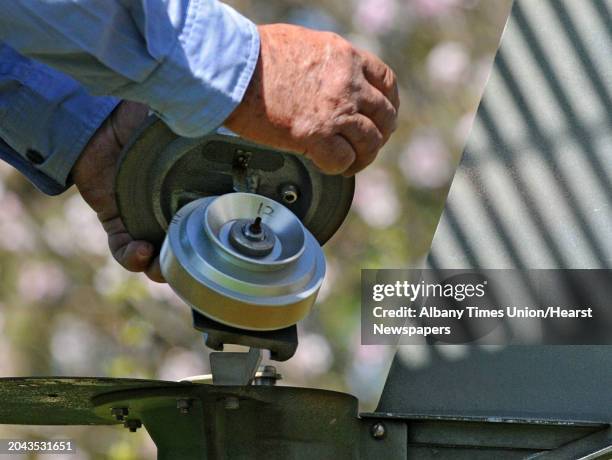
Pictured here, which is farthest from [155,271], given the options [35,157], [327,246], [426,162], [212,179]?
[426,162]

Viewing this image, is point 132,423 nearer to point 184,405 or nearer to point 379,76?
point 184,405

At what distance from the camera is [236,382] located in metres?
1.92

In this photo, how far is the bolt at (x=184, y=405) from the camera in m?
1.87

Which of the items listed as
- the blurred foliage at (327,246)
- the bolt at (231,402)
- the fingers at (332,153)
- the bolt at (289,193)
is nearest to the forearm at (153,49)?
the fingers at (332,153)

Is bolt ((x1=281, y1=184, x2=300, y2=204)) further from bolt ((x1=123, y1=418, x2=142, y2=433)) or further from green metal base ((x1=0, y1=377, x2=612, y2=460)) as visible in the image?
bolt ((x1=123, y1=418, x2=142, y2=433))

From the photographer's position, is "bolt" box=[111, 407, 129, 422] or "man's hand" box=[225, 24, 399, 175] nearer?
"man's hand" box=[225, 24, 399, 175]

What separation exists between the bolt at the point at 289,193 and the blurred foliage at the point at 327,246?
166 cm

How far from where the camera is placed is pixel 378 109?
1.77m

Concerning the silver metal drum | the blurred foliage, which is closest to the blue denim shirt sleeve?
the silver metal drum

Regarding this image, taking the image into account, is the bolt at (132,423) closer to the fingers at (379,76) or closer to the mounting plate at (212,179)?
the mounting plate at (212,179)

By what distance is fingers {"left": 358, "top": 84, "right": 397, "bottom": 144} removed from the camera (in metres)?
1.75

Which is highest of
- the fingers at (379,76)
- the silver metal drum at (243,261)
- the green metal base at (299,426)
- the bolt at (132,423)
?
the fingers at (379,76)

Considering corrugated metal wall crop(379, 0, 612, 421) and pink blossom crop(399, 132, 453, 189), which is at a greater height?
pink blossom crop(399, 132, 453, 189)

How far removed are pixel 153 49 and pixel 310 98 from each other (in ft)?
0.66
